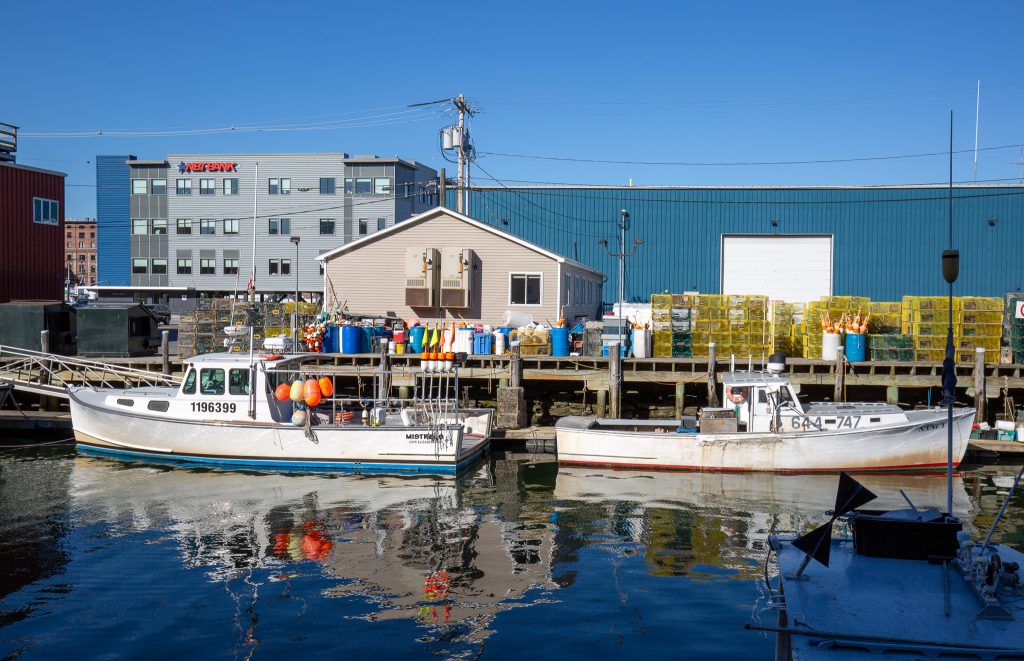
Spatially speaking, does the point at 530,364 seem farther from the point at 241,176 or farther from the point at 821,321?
the point at 241,176

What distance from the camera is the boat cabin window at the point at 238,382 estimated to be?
21.4 meters

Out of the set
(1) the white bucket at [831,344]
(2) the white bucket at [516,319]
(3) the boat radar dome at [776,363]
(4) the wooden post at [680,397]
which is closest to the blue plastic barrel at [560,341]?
(2) the white bucket at [516,319]

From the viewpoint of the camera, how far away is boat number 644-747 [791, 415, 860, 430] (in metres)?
20.8

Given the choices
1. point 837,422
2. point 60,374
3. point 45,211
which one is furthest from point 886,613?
point 45,211

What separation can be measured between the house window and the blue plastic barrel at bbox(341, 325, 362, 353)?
110 feet

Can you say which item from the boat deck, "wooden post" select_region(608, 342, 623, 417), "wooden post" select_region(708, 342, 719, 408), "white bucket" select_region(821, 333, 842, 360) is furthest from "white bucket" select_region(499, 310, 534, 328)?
the boat deck

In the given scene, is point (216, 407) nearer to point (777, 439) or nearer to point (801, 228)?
point (777, 439)

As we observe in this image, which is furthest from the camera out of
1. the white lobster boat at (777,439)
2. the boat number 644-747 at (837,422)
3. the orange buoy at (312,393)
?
the boat number 644-747 at (837,422)

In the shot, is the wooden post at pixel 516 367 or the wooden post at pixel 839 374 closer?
the wooden post at pixel 839 374

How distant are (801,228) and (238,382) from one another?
2912cm

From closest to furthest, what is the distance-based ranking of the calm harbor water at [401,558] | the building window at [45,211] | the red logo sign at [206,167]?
the calm harbor water at [401,558], the building window at [45,211], the red logo sign at [206,167]

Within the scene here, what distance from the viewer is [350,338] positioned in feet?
90.7

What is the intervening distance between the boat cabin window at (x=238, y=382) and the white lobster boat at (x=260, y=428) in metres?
0.02

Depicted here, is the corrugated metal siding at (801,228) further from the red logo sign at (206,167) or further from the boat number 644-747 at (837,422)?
the red logo sign at (206,167)
